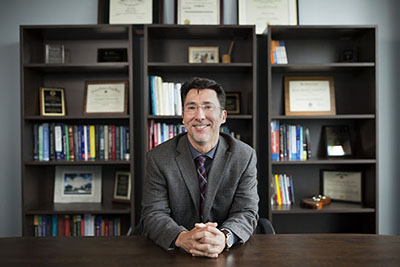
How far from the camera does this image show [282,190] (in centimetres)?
283

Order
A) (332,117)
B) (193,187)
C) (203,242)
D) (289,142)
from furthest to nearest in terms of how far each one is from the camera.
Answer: (289,142) < (332,117) < (193,187) < (203,242)

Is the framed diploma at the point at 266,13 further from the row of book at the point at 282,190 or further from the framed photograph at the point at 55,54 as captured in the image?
the framed photograph at the point at 55,54

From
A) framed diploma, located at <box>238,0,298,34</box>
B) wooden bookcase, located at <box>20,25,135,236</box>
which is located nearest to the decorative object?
wooden bookcase, located at <box>20,25,135,236</box>

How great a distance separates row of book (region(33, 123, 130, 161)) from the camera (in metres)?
2.70

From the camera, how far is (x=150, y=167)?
1.71 metres

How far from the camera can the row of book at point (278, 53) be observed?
276 centimetres

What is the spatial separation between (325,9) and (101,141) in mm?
2218

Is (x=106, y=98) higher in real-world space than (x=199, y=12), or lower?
lower

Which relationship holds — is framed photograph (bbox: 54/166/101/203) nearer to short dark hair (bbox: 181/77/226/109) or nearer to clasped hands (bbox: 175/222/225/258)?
short dark hair (bbox: 181/77/226/109)

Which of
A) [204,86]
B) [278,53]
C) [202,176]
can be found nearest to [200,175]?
[202,176]

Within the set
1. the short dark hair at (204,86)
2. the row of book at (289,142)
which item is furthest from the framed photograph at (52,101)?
the row of book at (289,142)

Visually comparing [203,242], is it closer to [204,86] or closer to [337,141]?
[204,86]

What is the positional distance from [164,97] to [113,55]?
1.86 ft

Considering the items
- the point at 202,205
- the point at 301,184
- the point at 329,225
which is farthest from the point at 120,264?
the point at 329,225
